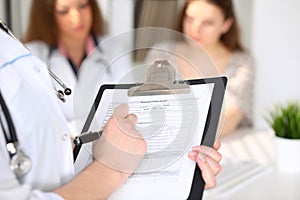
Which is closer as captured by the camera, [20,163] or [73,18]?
[20,163]

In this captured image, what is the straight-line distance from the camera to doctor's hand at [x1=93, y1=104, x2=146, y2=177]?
59cm

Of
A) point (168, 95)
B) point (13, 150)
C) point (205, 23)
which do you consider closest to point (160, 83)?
point (168, 95)

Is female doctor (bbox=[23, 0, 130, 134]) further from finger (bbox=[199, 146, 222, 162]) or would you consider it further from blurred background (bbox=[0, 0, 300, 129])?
finger (bbox=[199, 146, 222, 162])

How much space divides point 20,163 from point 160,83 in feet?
0.83

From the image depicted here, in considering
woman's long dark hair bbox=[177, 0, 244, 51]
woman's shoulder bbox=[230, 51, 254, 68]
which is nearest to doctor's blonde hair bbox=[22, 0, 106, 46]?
woman's long dark hair bbox=[177, 0, 244, 51]

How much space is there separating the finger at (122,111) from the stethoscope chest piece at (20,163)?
17cm

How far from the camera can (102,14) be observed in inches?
76.8

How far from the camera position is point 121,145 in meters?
0.60

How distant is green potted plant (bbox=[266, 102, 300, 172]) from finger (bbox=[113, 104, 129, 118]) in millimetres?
623

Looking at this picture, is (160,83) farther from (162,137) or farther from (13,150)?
(13,150)

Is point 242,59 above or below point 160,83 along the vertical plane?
below

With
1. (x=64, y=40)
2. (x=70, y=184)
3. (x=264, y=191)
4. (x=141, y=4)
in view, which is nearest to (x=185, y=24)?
(x=141, y=4)

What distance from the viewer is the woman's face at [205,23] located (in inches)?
65.3

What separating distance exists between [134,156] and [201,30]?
112 centimetres
